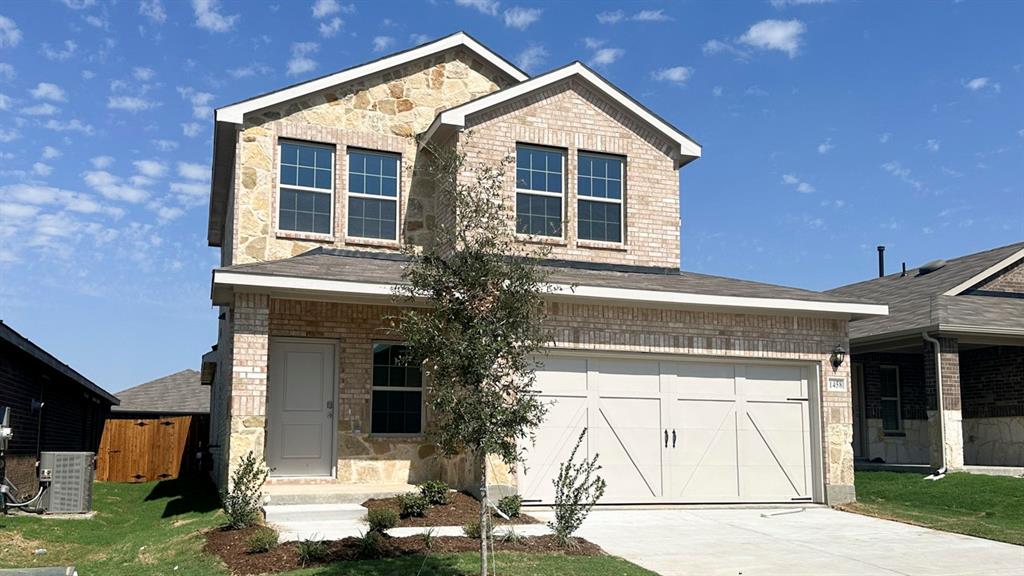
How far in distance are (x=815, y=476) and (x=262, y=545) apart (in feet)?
31.4

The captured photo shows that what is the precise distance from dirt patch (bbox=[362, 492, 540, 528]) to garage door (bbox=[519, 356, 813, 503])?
1273 mm

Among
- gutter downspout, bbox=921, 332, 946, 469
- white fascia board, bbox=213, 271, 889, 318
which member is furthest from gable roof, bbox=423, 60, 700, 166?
gutter downspout, bbox=921, 332, 946, 469

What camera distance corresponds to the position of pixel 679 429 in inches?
595

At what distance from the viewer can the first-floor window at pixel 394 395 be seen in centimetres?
1547

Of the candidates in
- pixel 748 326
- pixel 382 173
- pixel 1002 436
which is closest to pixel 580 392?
pixel 748 326

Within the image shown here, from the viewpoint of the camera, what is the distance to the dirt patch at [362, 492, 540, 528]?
475 inches

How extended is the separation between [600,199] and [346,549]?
9.04 metres

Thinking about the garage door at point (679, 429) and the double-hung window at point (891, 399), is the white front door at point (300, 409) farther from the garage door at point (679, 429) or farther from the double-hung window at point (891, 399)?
the double-hung window at point (891, 399)

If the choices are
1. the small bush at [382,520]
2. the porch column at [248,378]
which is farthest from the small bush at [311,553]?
the porch column at [248,378]

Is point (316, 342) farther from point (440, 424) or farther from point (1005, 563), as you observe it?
point (1005, 563)

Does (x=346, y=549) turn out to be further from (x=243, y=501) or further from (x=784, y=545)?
(x=784, y=545)

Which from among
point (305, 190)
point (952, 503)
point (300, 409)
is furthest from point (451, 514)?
point (952, 503)

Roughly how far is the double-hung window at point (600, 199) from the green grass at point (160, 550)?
7.86 m

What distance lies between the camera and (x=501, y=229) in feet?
28.8
